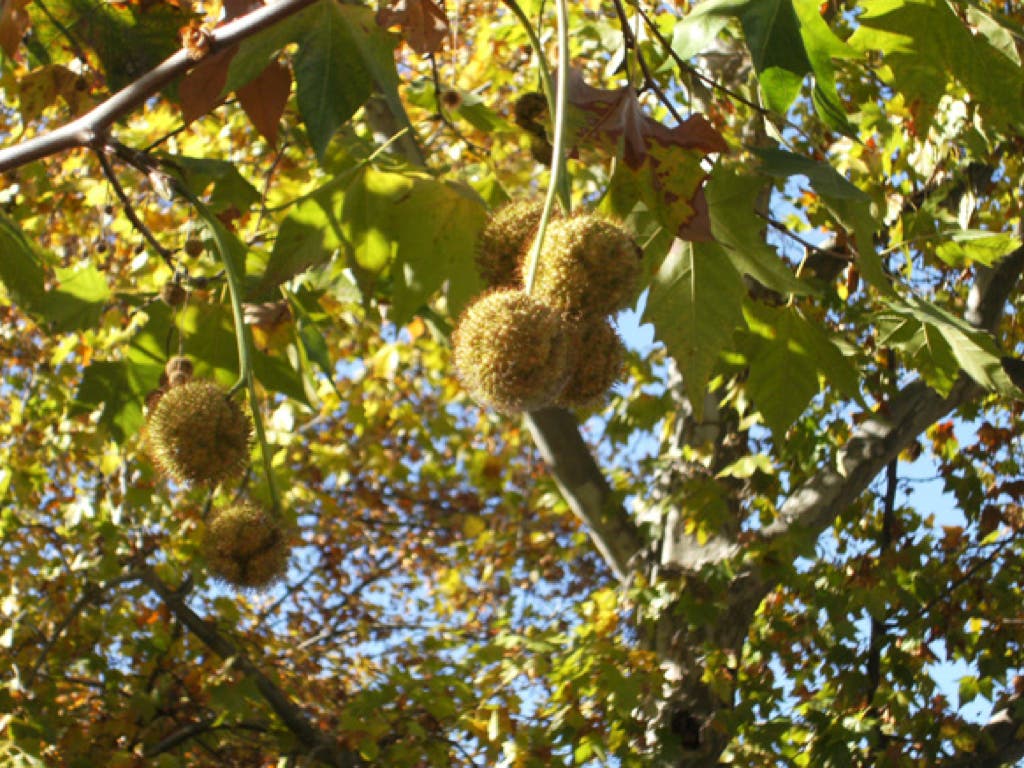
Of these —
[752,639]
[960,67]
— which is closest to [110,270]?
[752,639]

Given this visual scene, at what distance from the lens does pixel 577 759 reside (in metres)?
4.08

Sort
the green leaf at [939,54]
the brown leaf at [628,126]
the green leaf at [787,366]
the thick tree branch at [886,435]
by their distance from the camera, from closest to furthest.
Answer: the brown leaf at [628,126], the green leaf at [939,54], the green leaf at [787,366], the thick tree branch at [886,435]

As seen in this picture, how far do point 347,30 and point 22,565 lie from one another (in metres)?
4.67

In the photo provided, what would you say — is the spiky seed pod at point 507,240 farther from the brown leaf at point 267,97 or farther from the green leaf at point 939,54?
the green leaf at point 939,54

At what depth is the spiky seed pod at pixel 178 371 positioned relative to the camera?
1.92m

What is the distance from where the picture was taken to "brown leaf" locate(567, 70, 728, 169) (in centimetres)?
148

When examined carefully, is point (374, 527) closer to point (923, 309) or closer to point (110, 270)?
point (110, 270)

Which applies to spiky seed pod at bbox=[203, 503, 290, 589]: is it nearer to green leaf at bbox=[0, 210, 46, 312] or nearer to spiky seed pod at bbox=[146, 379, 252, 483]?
spiky seed pod at bbox=[146, 379, 252, 483]

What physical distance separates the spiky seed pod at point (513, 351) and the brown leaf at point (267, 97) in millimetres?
528

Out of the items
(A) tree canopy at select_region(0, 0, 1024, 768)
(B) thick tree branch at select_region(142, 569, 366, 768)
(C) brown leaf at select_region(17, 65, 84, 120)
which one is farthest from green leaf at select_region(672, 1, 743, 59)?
(B) thick tree branch at select_region(142, 569, 366, 768)

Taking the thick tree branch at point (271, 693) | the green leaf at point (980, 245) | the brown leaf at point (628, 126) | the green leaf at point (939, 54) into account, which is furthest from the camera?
the thick tree branch at point (271, 693)

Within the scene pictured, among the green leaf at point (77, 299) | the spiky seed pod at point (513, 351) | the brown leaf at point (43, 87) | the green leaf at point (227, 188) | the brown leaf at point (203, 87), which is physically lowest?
the spiky seed pod at point (513, 351)

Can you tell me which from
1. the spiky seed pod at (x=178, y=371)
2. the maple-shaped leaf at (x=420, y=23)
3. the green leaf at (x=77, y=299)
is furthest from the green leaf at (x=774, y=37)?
the green leaf at (x=77, y=299)

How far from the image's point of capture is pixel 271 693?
4539mm
